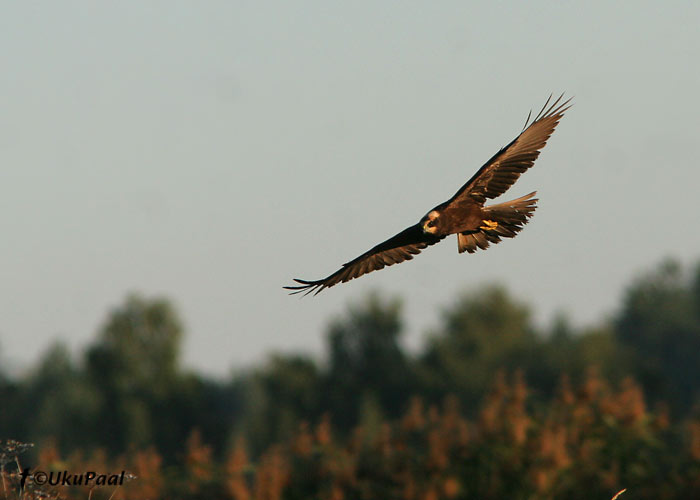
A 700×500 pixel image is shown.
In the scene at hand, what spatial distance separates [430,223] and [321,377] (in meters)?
60.4

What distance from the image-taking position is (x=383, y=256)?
11438 mm

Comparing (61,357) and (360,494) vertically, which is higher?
(61,357)

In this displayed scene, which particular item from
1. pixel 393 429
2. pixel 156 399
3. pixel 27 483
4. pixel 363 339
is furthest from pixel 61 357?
pixel 27 483

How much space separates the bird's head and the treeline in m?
53.2

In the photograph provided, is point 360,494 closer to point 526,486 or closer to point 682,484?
point 526,486

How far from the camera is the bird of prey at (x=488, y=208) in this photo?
10.2 meters

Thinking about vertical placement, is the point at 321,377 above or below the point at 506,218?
above

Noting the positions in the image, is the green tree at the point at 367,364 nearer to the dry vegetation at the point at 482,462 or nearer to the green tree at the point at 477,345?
the green tree at the point at 477,345

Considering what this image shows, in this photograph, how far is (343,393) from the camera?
68.6 metres

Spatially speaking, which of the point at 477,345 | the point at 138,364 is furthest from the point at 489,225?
the point at 477,345

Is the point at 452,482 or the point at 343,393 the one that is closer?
the point at 452,482

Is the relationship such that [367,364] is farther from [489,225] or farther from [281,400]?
[489,225]

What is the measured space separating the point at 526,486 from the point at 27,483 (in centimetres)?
746

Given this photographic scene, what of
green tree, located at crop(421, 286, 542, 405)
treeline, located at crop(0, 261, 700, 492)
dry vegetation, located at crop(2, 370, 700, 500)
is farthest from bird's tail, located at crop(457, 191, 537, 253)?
green tree, located at crop(421, 286, 542, 405)
